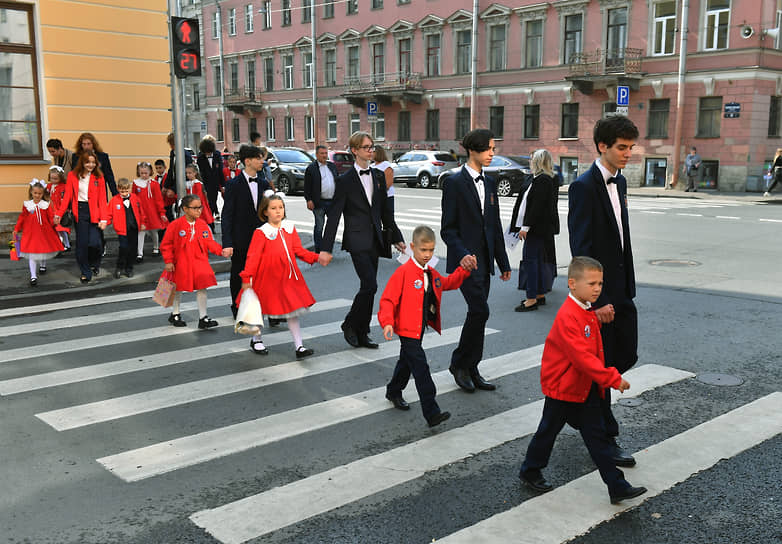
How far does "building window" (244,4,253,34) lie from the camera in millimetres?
53072

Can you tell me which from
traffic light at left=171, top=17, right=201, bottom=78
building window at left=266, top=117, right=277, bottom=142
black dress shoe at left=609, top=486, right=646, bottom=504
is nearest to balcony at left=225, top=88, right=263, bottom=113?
building window at left=266, top=117, right=277, bottom=142

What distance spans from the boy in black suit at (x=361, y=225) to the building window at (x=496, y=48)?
3266 centimetres

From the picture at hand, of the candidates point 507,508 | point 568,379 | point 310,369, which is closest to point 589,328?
point 568,379

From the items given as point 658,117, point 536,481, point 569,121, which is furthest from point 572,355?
point 569,121

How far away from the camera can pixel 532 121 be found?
122ft

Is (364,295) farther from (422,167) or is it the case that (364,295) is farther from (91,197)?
(422,167)

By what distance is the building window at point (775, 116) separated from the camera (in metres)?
30.3

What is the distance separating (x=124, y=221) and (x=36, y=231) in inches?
47.2

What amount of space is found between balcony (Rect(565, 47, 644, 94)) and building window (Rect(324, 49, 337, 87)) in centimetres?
1769

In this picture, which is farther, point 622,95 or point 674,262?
point 622,95

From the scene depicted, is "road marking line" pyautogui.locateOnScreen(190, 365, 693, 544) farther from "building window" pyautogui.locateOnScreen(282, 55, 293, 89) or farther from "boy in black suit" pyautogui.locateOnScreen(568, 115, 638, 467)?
"building window" pyautogui.locateOnScreen(282, 55, 293, 89)

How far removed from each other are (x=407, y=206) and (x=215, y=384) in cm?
1685

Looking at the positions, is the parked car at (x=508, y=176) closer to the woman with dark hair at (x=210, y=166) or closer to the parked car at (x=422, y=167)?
the parked car at (x=422, y=167)

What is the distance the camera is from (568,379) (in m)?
3.91
